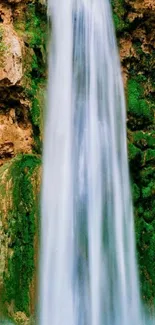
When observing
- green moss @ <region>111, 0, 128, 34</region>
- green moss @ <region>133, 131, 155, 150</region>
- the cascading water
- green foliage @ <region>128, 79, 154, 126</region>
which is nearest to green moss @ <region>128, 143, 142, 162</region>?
green moss @ <region>133, 131, 155, 150</region>

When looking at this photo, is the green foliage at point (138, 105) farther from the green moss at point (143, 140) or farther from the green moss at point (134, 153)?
the green moss at point (134, 153)

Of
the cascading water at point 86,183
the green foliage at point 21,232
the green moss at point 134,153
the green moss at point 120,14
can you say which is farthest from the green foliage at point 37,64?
the green moss at point 134,153

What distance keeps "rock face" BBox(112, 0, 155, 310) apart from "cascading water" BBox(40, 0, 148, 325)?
377mm

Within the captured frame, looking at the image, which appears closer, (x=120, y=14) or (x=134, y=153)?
(x=134, y=153)

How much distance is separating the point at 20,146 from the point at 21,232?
4.95ft

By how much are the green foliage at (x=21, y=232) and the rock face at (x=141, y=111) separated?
9.05 ft

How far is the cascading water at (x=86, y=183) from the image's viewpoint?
25.9ft

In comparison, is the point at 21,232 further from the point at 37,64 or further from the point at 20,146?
the point at 37,64

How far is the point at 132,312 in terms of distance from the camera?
8773 mm

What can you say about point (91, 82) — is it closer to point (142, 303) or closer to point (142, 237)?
point (142, 237)

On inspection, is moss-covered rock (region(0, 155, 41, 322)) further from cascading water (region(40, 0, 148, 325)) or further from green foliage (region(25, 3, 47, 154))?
green foliage (region(25, 3, 47, 154))

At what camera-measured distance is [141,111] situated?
10320 millimetres

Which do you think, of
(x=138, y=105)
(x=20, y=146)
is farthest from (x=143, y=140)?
(x=20, y=146)

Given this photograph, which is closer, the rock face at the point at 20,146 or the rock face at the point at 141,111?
the rock face at the point at 20,146
